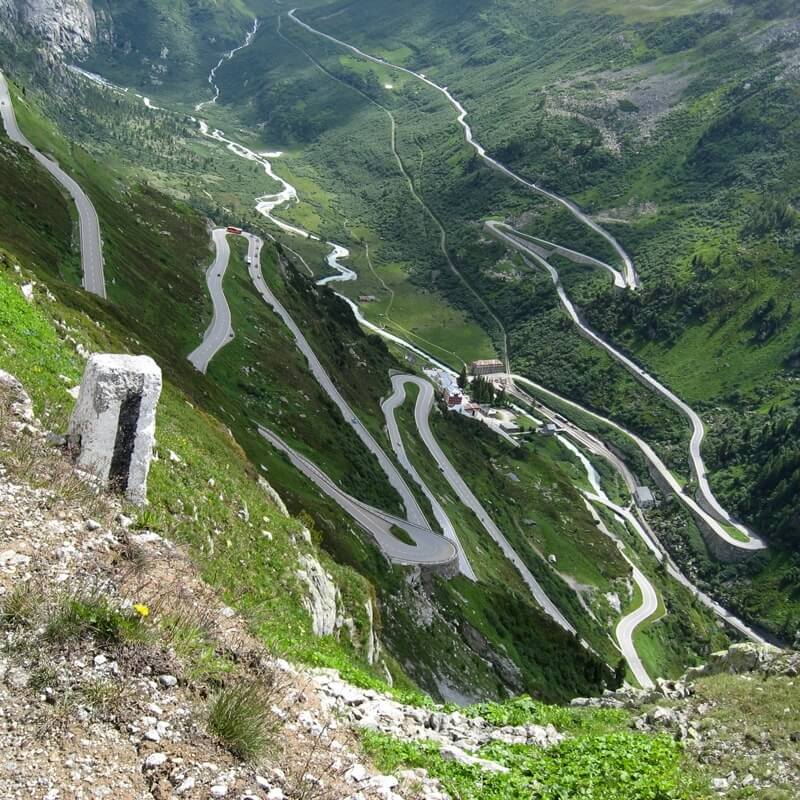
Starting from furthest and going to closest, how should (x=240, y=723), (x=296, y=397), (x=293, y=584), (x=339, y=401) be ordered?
(x=339, y=401) → (x=296, y=397) → (x=293, y=584) → (x=240, y=723)

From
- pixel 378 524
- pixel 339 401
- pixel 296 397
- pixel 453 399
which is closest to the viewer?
pixel 378 524

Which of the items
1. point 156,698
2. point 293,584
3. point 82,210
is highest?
point 156,698

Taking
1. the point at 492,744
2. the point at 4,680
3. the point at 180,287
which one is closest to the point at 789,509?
the point at 180,287

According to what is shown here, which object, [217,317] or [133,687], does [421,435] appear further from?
[133,687]

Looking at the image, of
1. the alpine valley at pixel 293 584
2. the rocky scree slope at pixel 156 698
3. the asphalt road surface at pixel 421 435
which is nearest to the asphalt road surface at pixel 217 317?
the alpine valley at pixel 293 584

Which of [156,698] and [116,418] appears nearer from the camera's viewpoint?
[156,698]

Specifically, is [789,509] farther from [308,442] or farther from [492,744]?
[492,744]

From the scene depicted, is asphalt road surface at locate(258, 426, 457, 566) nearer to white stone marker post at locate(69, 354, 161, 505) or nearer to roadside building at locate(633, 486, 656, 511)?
white stone marker post at locate(69, 354, 161, 505)

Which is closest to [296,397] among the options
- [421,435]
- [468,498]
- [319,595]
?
[468,498]
